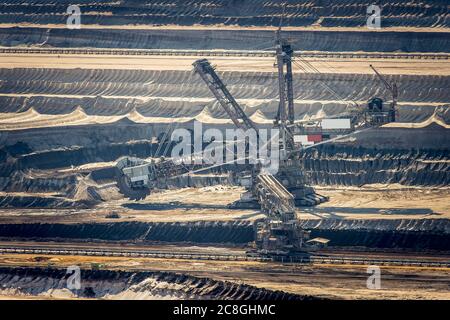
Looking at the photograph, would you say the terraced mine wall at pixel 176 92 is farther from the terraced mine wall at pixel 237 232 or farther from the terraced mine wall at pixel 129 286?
the terraced mine wall at pixel 129 286

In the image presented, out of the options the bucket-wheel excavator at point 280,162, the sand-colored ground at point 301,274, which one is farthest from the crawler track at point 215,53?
Result: the sand-colored ground at point 301,274

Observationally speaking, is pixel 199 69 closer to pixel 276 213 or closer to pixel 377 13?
pixel 276 213

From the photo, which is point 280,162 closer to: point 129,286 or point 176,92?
point 176,92

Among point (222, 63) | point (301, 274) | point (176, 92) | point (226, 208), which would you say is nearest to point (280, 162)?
point (226, 208)

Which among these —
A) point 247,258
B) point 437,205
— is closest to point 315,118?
point 437,205

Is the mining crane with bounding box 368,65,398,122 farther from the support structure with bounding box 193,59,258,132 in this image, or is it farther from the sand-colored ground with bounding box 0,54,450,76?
the sand-colored ground with bounding box 0,54,450,76

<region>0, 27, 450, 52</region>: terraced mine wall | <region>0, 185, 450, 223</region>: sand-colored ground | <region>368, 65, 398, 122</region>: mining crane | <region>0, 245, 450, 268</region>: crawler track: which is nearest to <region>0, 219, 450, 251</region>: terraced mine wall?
<region>0, 185, 450, 223</region>: sand-colored ground
